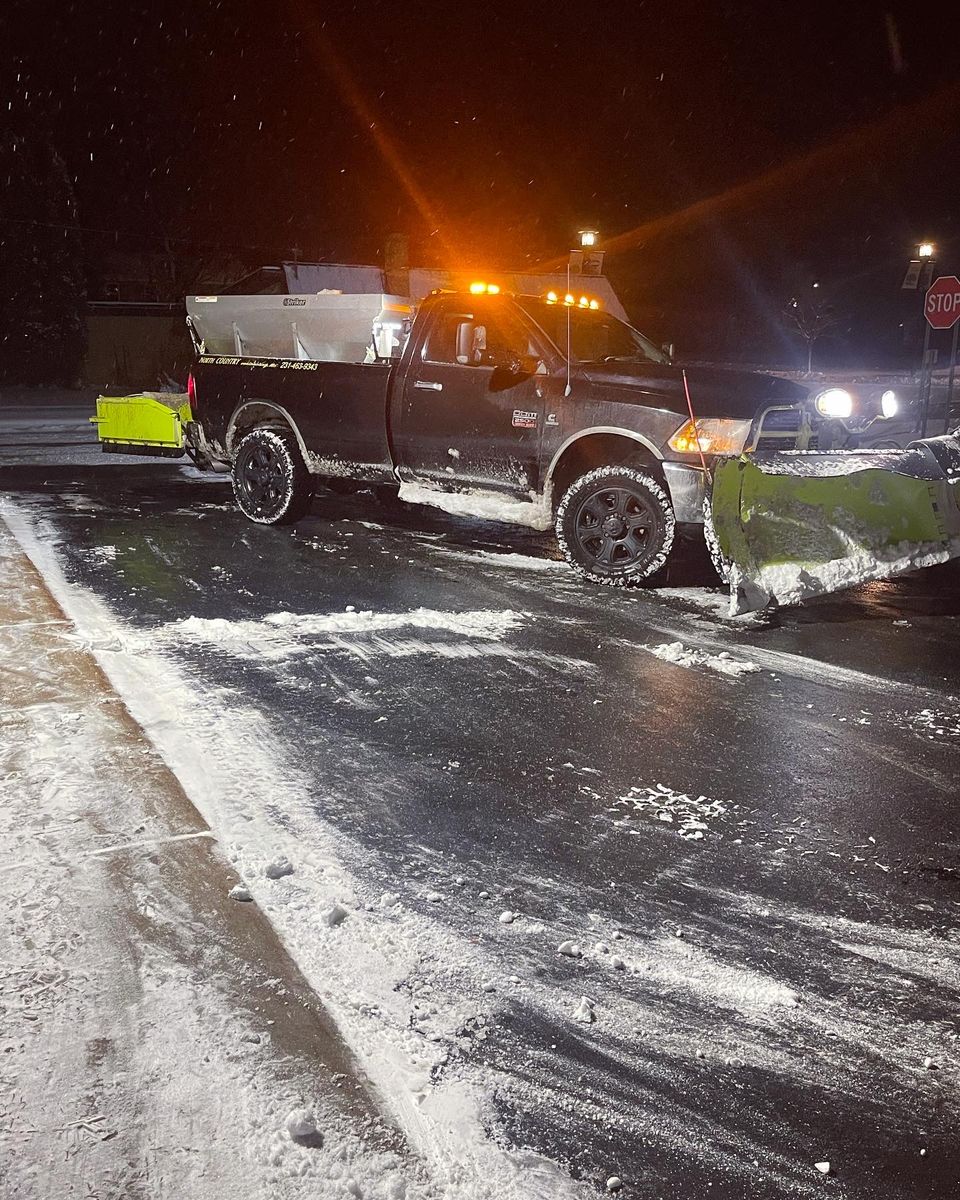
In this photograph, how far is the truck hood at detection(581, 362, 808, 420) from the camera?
22.9 ft

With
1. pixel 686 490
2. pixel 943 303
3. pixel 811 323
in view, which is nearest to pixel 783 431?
pixel 686 490

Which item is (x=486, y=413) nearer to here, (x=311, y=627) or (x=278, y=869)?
(x=311, y=627)

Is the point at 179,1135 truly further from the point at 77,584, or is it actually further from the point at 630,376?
the point at 630,376

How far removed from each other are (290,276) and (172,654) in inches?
534

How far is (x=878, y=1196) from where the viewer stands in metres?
2.17

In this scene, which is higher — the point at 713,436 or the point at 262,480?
the point at 713,436

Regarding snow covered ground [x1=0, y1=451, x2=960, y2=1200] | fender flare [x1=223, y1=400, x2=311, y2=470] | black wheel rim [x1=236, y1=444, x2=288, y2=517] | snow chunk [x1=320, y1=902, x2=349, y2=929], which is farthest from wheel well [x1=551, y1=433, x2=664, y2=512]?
snow chunk [x1=320, y1=902, x2=349, y2=929]

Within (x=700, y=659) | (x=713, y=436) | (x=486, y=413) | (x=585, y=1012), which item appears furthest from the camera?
(x=486, y=413)

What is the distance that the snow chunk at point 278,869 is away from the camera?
3352 mm

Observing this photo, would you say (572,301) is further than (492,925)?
Yes

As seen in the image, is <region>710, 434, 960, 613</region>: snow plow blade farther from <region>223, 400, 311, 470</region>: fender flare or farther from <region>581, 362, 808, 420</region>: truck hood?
<region>223, 400, 311, 470</region>: fender flare

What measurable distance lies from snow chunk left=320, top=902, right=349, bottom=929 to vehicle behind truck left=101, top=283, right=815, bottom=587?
14.8 ft

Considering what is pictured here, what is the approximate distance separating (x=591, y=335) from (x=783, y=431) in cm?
181

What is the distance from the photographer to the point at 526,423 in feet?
25.3
